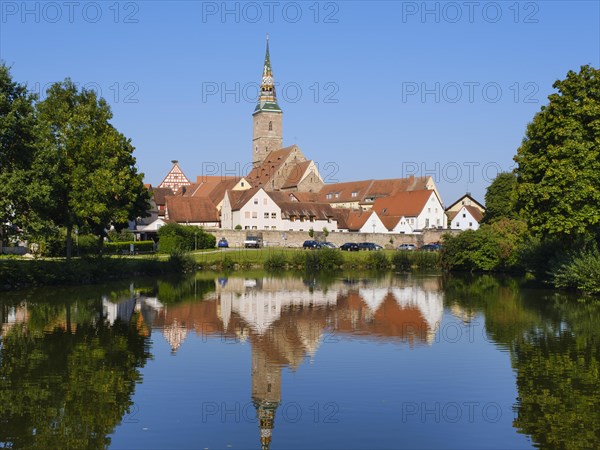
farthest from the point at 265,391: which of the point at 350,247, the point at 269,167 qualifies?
the point at 269,167

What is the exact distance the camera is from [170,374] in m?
19.1

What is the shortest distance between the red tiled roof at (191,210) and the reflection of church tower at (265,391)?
8564cm

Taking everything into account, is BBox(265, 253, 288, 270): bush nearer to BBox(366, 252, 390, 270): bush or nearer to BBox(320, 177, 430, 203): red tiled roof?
BBox(366, 252, 390, 270): bush

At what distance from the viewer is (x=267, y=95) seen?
163 meters

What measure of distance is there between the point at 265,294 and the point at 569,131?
1908 centimetres

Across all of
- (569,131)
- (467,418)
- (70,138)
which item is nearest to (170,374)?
(467,418)

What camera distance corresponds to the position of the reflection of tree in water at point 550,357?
46.4ft

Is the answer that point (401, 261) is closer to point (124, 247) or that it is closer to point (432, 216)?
point (124, 247)

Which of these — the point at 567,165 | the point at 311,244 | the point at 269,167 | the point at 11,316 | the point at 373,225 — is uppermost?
the point at 269,167

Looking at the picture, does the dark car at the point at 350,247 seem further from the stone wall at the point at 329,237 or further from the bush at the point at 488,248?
the bush at the point at 488,248

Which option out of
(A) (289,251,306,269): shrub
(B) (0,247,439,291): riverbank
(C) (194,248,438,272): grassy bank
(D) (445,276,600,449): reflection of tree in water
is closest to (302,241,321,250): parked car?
(B) (0,247,439,291): riverbank

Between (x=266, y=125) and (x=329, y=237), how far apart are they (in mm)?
68429

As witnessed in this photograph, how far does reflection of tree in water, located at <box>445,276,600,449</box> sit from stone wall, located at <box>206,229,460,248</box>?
2004 inches

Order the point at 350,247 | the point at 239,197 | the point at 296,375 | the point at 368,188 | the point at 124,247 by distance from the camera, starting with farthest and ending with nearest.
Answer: the point at 368,188 < the point at 239,197 < the point at 350,247 < the point at 124,247 < the point at 296,375
